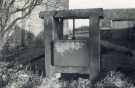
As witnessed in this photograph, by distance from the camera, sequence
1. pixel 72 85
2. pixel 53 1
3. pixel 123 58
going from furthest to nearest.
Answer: pixel 53 1
pixel 123 58
pixel 72 85

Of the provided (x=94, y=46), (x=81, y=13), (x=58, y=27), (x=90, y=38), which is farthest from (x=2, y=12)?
(x=94, y=46)

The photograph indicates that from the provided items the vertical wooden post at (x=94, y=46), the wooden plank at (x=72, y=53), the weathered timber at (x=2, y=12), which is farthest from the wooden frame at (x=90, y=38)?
the weathered timber at (x=2, y=12)

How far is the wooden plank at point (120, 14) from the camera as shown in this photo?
7.07m

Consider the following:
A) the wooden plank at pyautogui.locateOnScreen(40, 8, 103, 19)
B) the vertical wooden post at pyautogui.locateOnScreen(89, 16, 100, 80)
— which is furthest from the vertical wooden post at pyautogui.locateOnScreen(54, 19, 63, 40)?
the vertical wooden post at pyautogui.locateOnScreen(89, 16, 100, 80)

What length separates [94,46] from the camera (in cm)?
722

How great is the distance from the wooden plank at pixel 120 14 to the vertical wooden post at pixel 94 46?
355 mm

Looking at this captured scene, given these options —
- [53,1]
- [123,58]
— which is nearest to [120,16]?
[123,58]

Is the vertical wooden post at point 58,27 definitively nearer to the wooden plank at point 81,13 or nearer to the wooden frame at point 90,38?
the wooden frame at point 90,38

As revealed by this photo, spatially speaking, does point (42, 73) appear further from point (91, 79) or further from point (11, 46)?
point (11, 46)

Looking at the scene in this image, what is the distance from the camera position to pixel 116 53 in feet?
33.9

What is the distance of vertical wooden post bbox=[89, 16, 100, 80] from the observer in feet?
23.5

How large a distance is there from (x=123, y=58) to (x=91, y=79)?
298 centimetres

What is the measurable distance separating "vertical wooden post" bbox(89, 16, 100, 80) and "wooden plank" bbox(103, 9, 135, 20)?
36 centimetres

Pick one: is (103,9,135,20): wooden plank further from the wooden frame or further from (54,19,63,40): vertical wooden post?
(54,19,63,40): vertical wooden post
